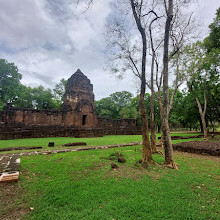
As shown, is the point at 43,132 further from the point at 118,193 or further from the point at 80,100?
the point at 118,193

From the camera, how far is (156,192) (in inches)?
127

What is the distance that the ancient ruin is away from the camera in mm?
17234

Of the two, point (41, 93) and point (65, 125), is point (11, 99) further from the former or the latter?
point (65, 125)

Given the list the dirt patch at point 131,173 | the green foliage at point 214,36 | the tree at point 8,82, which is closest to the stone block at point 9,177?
the dirt patch at point 131,173

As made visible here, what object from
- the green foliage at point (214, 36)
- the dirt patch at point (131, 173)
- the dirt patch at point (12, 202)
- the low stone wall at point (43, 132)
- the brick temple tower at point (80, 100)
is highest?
the green foliage at point (214, 36)

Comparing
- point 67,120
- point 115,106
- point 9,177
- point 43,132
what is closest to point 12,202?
point 9,177

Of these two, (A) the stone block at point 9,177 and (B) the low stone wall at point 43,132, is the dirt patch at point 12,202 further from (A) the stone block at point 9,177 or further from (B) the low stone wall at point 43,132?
(B) the low stone wall at point 43,132

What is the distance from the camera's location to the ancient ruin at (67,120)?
17.2 meters

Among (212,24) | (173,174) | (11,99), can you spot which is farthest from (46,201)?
(11,99)

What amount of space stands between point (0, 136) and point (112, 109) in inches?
1131

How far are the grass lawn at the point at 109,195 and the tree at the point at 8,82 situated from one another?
91.6 ft

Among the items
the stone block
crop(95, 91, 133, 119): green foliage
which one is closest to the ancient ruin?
→ crop(95, 91, 133, 119): green foliage

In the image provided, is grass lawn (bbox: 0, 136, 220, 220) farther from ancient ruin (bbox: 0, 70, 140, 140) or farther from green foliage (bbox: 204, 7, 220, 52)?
green foliage (bbox: 204, 7, 220, 52)

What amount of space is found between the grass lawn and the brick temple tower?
18.0m
